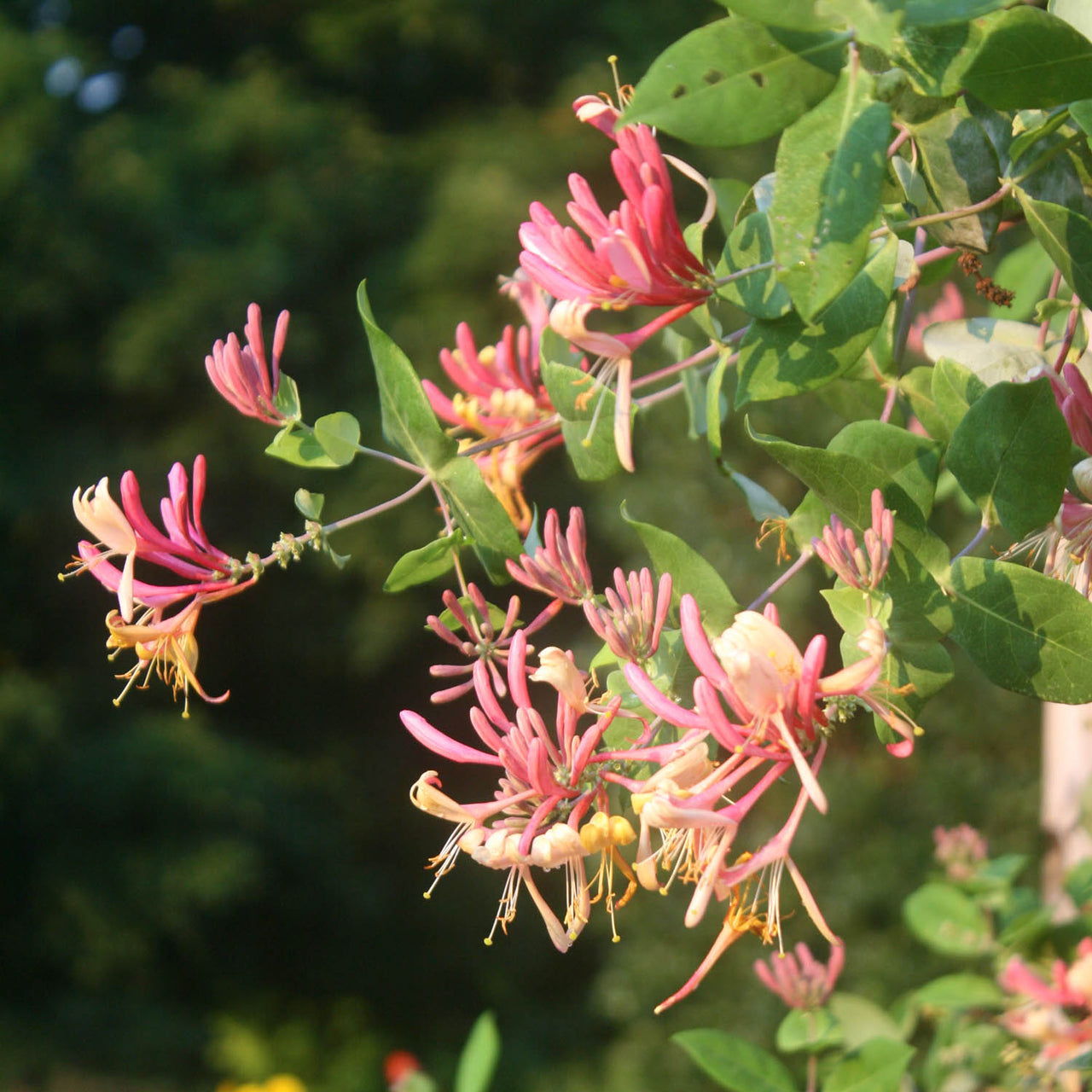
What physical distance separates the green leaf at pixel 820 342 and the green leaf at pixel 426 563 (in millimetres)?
126

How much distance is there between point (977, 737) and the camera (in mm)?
2582

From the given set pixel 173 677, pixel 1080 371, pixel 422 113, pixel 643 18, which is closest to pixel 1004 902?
pixel 1080 371

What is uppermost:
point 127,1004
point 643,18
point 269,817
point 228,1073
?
point 643,18

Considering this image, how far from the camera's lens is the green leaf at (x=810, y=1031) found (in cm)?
67

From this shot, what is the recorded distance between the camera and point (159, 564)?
407 mm

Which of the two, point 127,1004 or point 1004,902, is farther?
point 127,1004

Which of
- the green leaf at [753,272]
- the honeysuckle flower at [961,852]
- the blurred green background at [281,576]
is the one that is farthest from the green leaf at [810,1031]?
the blurred green background at [281,576]

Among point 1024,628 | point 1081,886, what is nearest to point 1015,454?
point 1024,628

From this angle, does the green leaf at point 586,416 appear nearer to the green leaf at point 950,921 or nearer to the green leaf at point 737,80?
the green leaf at point 737,80

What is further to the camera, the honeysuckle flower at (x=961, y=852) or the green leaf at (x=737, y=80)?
the honeysuckle flower at (x=961, y=852)

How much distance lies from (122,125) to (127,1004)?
2328 mm

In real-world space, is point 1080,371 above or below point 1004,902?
above

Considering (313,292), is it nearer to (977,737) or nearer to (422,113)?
(422,113)

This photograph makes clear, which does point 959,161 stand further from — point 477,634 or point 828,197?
point 477,634
